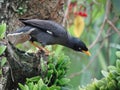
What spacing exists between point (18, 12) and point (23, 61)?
0.68m

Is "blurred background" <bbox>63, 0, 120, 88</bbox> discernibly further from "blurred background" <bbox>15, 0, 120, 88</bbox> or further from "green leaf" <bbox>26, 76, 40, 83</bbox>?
"green leaf" <bbox>26, 76, 40, 83</bbox>

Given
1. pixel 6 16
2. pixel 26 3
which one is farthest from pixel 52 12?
pixel 6 16

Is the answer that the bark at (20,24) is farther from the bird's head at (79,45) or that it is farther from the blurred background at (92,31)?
the blurred background at (92,31)

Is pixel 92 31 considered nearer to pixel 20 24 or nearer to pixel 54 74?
pixel 20 24

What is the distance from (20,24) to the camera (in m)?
3.91

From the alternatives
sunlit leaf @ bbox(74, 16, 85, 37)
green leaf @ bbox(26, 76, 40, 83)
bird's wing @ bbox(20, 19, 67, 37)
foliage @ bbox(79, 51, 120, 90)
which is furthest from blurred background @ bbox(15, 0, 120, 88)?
foliage @ bbox(79, 51, 120, 90)

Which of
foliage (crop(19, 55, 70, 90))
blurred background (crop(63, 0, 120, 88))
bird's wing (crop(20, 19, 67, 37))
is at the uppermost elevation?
bird's wing (crop(20, 19, 67, 37))

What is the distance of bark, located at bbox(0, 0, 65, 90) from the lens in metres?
3.02

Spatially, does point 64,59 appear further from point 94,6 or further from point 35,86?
point 94,6

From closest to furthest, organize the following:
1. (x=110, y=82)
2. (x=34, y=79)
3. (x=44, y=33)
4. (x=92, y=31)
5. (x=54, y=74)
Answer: (x=110, y=82), (x=34, y=79), (x=54, y=74), (x=44, y=33), (x=92, y=31)

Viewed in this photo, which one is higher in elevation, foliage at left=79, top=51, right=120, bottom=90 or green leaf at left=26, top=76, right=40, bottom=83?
foliage at left=79, top=51, right=120, bottom=90

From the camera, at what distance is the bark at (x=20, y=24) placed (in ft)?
9.89

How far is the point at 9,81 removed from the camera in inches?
121

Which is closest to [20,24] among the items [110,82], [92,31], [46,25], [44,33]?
[46,25]
